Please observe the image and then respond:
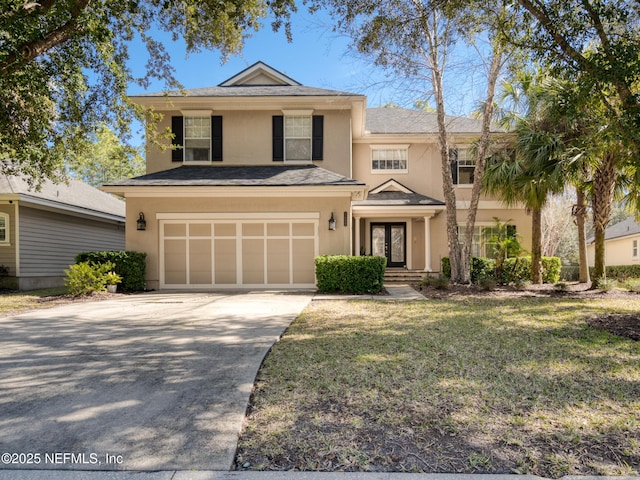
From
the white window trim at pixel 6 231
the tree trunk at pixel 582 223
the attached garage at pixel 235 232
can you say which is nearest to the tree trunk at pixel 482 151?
the tree trunk at pixel 582 223

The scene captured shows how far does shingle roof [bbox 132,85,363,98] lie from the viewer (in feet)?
42.5

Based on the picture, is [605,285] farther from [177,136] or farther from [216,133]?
[177,136]

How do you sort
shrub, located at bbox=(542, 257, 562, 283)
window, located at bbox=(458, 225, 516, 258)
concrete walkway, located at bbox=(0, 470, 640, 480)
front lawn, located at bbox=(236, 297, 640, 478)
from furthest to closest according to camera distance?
window, located at bbox=(458, 225, 516, 258)
shrub, located at bbox=(542, 257, 562, 283)
front lawn, located at bbox=(236, 297, 640, 478)
concrete walkway, located at bbox=(0, 470, 640, 480)

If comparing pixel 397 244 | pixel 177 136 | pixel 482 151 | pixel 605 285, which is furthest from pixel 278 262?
pixel 605 285

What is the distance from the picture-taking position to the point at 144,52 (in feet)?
32.1

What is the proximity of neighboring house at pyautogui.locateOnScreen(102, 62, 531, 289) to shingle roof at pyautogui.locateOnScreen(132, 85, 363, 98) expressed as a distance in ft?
0.22

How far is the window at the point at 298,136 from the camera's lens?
43.9ft

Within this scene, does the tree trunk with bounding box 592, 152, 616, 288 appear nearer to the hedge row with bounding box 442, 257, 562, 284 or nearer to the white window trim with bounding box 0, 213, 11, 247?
the hedge row with bounding box 442, 257, 562, 284

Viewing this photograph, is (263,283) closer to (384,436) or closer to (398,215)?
(398,215)

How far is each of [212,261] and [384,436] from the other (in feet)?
33.3

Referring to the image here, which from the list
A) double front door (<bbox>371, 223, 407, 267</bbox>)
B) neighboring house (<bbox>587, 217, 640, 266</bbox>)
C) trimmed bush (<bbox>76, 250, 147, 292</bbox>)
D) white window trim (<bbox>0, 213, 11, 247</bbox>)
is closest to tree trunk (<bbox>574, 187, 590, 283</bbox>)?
double front door (<bbox>371, 223, 407, 267</bbox>)

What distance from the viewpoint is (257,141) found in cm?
1338

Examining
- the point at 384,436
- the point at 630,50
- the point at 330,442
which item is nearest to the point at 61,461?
the point at 330,442

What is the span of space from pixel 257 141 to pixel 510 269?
368 inches
